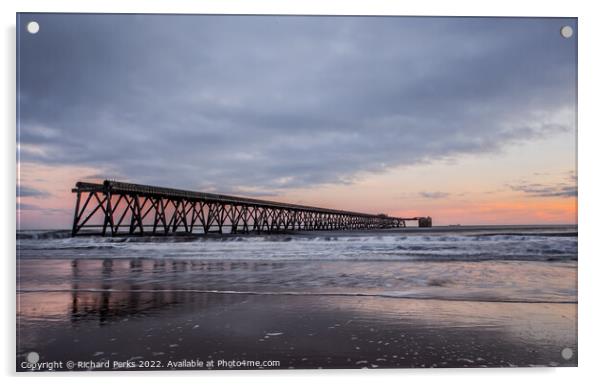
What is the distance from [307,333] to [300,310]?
47 cm

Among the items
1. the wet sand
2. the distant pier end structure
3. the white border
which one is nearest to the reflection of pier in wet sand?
the wet sand

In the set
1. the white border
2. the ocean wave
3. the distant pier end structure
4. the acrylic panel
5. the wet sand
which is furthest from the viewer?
the distant pier end structure

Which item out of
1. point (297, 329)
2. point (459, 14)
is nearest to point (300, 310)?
point (297, 329)

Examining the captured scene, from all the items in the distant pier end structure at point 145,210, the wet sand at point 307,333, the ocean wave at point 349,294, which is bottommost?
the wet sand at point 307,333

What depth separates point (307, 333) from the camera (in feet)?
10.1

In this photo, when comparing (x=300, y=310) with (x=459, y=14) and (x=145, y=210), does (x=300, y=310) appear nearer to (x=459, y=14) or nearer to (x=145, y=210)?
(x=459, y=14)

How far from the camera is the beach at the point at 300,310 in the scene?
2.99 meters

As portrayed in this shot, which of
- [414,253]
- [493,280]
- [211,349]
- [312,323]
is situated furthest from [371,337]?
[414,253]

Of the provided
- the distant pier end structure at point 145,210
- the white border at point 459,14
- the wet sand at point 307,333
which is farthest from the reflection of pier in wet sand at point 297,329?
the distant pier end structure at point 145,210

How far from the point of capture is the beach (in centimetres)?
299

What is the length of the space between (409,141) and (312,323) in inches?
94.3

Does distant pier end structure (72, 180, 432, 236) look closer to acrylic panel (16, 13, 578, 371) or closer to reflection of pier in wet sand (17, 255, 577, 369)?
acrylic panel (16, 13, 578, 371)

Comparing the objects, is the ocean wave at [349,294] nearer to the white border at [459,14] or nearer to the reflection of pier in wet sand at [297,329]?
the reflection of pier in wet sand at [297,329]

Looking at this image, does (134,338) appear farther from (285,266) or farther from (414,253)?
(414,253)
